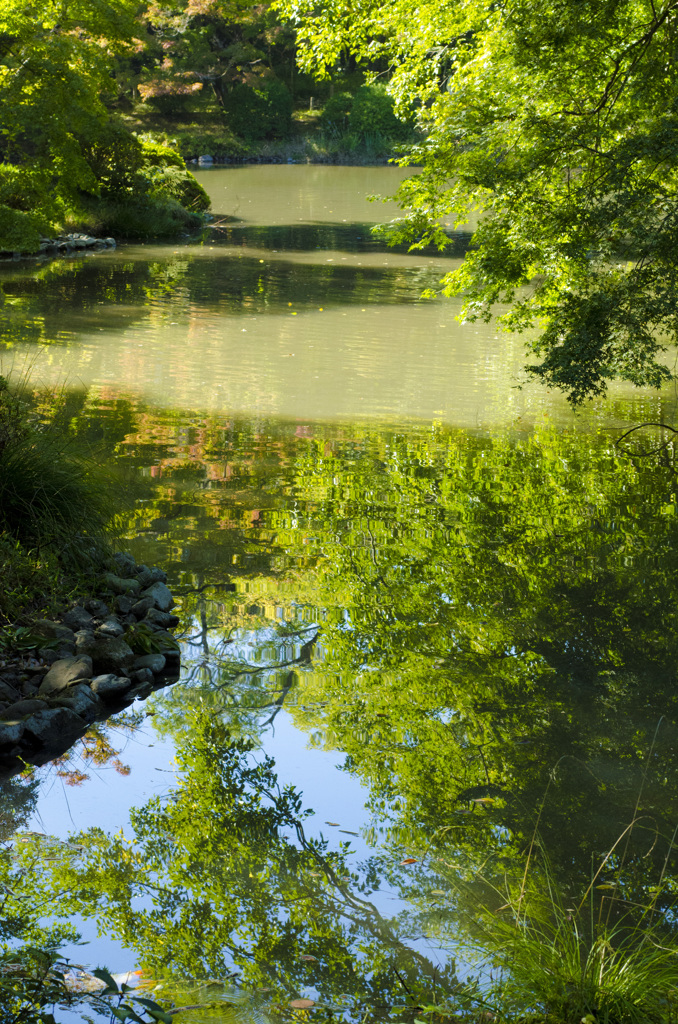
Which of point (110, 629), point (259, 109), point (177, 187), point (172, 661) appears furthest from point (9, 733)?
point (259, 109)

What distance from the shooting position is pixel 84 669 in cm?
479

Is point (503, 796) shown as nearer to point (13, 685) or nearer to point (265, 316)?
point (13, 685)

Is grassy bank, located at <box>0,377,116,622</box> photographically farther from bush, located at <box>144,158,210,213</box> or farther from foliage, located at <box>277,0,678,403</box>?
bush, located at <box>144,158,210,213</box>

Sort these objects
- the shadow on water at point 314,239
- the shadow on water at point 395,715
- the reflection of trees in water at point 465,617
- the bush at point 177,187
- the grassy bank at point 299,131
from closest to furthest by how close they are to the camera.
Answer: the shadow on water at point 395,715, the reflection of trees in water at point 465,617, the shadow on water at point 314,239, the bush at point 177,187, the grassy bank at point 299,131

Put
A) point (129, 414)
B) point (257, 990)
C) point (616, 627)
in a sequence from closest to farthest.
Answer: point (257, 990) < point (616, 627) < point (129, 414)

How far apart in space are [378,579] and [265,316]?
30.4 ft

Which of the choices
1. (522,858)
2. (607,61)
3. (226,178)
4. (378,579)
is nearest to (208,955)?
(522,858)

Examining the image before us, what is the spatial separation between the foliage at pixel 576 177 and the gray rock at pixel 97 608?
4.37 meters

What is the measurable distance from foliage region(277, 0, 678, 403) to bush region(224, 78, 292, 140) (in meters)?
39.0

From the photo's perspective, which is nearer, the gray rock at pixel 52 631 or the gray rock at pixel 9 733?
the gray rock at pixel 9 733

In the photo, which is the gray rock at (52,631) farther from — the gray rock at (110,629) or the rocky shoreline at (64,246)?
the rocky shoreline at (64,246)

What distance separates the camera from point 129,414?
32.2 ft

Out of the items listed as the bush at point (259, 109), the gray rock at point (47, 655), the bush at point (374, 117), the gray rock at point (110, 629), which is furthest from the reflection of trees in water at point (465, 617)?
the bush at point (374, 117)

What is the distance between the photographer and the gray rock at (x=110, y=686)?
4.81m
